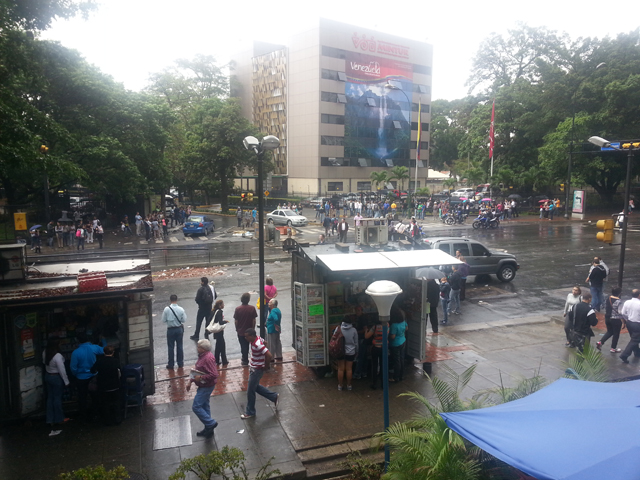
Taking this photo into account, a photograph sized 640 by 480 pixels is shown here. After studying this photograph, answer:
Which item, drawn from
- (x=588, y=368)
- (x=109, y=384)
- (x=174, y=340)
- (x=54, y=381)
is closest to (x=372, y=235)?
(x=174, y=340)

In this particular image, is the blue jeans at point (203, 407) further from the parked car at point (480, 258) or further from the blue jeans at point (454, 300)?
the parked car at point (480, 258)

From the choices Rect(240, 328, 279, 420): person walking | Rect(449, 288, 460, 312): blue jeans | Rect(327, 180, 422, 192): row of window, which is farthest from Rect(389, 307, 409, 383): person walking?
Rect(327, 180, 422, 192): row of window

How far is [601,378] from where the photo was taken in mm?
7785

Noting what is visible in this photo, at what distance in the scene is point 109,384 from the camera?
26.5 ft

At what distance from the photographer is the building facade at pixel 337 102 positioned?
2630 inches

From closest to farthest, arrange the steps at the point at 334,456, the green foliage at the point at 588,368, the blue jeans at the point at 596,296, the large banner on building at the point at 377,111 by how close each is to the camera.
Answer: the steps at the point at 334,456 → the green foliage at the point at 588,368 → the blue jeans at the point at 596,296 → the large banner on building at the point at 377,111

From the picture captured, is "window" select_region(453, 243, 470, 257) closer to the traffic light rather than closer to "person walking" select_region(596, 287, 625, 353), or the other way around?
the traffic light

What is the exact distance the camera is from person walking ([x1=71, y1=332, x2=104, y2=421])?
8227 millimetres

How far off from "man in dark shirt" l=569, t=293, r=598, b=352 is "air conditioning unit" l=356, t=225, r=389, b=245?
15.5 feet

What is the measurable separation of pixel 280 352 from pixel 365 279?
263cm

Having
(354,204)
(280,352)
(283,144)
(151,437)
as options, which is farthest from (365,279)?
(283,144)

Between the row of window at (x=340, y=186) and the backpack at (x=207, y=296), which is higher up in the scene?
the row of window at (x=340, y=186)

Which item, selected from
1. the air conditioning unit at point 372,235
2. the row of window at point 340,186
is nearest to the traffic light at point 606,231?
the air conditioning unit at point 372,235

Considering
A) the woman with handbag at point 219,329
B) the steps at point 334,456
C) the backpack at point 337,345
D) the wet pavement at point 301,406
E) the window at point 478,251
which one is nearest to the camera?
the steps at point 334,456
